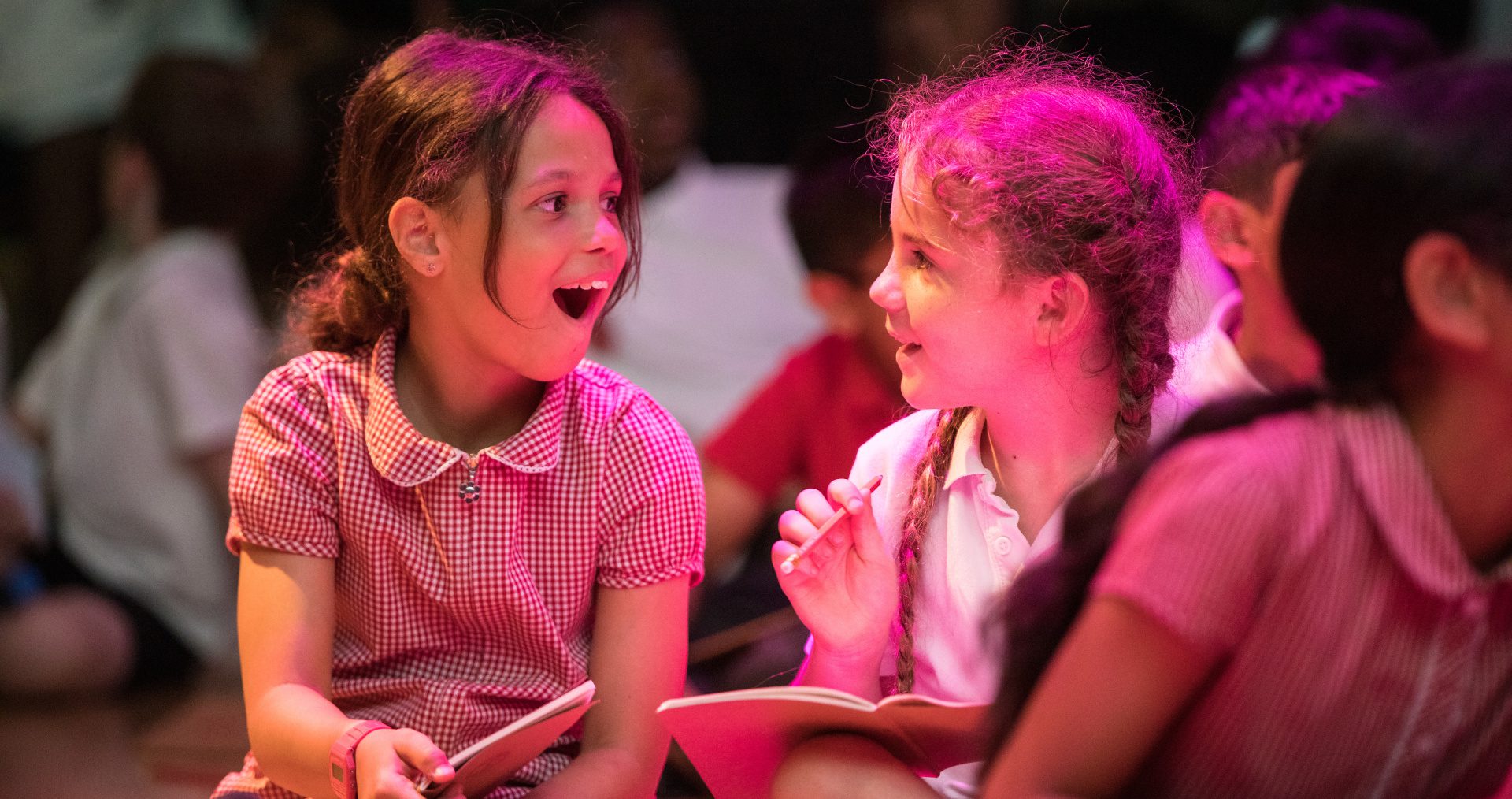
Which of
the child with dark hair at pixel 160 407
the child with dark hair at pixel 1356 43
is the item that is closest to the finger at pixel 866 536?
the child with dark hair at pixel 1356 43

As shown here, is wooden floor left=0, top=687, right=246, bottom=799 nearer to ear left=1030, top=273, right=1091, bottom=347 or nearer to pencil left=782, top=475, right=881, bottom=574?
pencil left=782, top=475, right=881, bottom=574

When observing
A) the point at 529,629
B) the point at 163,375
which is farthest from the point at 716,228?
the point at 529,629

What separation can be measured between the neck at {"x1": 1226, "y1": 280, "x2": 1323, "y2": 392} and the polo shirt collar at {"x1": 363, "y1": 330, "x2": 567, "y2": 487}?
611 millimetres

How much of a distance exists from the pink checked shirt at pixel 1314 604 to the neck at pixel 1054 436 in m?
0.28

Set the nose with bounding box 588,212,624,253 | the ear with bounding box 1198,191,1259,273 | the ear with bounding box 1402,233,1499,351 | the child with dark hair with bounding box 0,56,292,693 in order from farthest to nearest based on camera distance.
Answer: the child with dark hair with bounding box 0,56,292,693, the ear with bounding box 1198,191,1259,273, the nose with bounding box 588,212,624,253, the ear with bounding box 1402,233,1499,351

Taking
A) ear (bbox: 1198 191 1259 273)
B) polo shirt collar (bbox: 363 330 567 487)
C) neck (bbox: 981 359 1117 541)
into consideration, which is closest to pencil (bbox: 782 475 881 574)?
neck (bbox: 981 359 1117 541)

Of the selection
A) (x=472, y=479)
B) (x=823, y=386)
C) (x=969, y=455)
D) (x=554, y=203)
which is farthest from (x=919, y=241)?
(x=823, y=386)

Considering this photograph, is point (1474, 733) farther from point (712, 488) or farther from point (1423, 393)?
point (712, 488)

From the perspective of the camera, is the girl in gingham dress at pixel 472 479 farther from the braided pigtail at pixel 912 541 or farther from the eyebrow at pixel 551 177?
the braided pigtail at pixel 912 541

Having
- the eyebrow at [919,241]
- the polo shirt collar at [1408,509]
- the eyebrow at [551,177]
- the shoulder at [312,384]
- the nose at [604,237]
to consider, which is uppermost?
the eyebrow at [551,177]

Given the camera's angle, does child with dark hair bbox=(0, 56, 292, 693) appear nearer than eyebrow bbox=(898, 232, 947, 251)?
No

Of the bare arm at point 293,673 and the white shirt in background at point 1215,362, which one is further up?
the white shirt in background at point 1215,362

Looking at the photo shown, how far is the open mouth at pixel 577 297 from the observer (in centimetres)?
115

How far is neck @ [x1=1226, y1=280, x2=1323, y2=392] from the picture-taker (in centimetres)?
128
